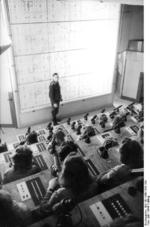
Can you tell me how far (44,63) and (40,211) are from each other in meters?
4.13

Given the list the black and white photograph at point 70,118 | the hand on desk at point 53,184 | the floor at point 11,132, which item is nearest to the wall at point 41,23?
the black and white photograph at point 70,118

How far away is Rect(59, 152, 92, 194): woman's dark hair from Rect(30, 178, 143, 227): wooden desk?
188mm

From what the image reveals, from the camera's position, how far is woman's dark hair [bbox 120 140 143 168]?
2992mm

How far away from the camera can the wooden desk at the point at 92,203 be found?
2.21m

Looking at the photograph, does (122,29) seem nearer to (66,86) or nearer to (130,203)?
(66,86)

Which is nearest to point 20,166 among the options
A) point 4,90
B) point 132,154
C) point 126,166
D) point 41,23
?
point 126,166

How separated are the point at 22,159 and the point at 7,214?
3.35ft

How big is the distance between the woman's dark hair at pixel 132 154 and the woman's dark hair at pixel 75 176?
0.70 metres

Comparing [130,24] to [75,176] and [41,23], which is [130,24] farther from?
[75,176]

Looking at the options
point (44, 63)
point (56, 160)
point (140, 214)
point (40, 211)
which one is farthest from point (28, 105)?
point (140, 214)

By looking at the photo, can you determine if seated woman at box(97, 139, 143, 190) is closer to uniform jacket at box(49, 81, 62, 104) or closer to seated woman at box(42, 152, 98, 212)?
seated woman at box(42, 152, 98, 212)

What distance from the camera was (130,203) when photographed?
8.05 feet

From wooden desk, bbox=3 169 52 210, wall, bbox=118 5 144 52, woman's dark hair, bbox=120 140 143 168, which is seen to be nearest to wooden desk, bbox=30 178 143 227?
woman's dark hair, bbox=120 140 143 168

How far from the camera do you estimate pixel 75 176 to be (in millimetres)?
2547
